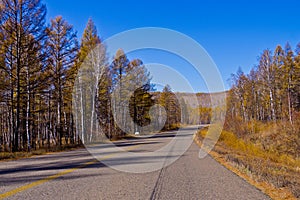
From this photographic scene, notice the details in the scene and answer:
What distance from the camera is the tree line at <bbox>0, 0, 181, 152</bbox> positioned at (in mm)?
16141

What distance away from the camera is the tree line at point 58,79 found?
1614 cm

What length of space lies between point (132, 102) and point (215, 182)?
3543 centimetres

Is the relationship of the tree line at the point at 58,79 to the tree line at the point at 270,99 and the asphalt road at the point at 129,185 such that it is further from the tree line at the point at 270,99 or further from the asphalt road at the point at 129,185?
the tree line at the point at 270,99

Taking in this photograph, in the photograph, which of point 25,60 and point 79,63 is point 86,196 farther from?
point 79,63

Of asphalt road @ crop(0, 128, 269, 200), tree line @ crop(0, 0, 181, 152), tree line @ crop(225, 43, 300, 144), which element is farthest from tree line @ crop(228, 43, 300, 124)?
asphalt road @ crop(0, 128, 269, 200)

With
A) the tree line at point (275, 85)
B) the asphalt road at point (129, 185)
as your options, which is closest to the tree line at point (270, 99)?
the tree line at point (275, 85)

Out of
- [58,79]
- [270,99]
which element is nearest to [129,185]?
[58,79]

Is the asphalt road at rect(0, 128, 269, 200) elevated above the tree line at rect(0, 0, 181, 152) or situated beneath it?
situated beneath

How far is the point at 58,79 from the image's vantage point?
20453 millimetres

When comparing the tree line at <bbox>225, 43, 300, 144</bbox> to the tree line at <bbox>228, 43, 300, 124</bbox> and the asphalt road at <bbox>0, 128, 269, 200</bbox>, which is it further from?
the asphalt road at <bbox>0, 128, 269, 200</bbox>

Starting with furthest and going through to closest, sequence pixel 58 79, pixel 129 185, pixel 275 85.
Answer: pixel 275 85 < pixel 58 79 < pixel 129 185

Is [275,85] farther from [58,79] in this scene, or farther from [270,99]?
[58,79]

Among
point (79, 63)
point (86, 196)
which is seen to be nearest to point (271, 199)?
point (86, 196)

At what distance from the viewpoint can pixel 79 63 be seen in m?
22.8
